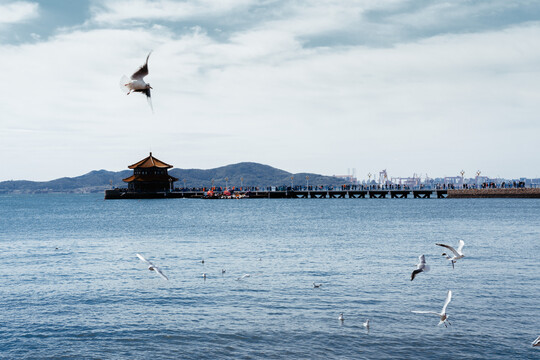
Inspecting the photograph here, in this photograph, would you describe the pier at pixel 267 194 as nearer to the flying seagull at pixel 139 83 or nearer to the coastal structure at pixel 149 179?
the coastal structure at pixel 149 179

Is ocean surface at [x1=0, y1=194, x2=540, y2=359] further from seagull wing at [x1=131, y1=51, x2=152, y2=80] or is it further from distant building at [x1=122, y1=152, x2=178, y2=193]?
distant building at [x1=122, y1=152, x2=178, y2=193]

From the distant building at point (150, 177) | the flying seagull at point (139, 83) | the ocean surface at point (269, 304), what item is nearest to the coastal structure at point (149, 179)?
the distant building at point (150, 177)

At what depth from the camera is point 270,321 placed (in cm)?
2033

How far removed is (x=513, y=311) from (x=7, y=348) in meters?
18.8

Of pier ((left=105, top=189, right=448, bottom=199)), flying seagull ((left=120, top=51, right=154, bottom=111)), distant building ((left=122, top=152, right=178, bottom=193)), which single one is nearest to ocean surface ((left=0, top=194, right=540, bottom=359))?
flying seagull ((left=120, top=51, right=154, bottom=111))

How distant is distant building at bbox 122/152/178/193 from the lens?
171m

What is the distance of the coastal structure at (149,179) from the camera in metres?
171

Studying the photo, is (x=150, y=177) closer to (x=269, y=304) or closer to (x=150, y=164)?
Result: (x=150, y=164)

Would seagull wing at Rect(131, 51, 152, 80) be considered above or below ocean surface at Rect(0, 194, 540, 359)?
above

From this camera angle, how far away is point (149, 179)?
170 m

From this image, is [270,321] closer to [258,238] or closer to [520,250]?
[520,250]

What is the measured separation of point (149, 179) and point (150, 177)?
84cm

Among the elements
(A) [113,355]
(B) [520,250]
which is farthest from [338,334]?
(B) [520,250]

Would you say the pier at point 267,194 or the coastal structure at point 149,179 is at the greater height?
the coastal structure at point 149,179
